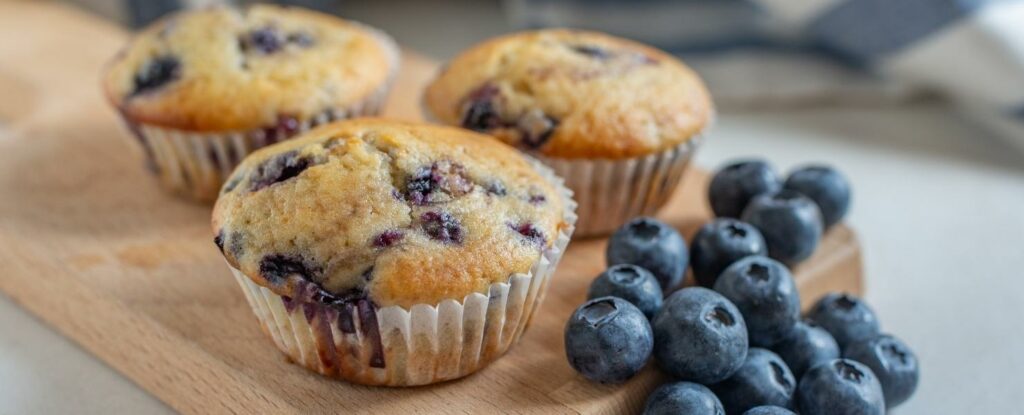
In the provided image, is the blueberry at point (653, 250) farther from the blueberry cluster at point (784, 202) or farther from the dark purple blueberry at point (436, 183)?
the dark purple blueberry at point (436, 183)

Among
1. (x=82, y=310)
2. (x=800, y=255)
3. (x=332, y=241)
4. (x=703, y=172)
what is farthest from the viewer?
(x=703, y=172)

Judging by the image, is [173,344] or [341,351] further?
[173,344]

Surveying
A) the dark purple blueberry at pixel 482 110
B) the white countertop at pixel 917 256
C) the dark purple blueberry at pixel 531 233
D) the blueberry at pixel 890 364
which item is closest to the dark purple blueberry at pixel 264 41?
the dark purple blueberry at pixel 482 110

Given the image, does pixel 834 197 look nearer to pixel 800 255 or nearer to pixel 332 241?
pixel 800 255

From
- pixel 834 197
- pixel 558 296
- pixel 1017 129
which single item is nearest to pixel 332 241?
pixel 558 296

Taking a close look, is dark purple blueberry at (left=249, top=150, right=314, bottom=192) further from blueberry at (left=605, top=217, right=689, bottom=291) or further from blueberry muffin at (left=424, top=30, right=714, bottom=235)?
blueberry at (left=605, top=217, right=689, bottom=291)

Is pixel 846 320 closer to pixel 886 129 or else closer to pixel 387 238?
pixel 387 238
